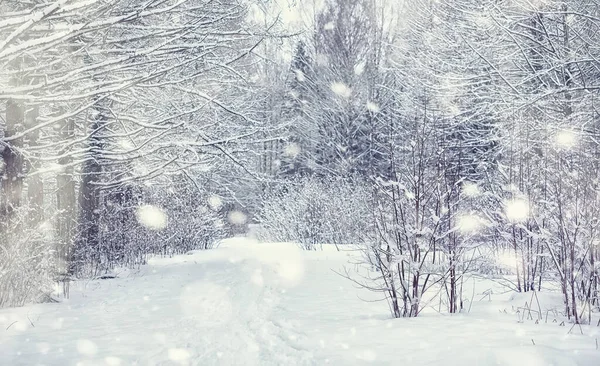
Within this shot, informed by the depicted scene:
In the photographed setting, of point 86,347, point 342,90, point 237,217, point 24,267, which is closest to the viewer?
point 86,347

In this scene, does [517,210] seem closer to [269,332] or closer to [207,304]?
[269,332]

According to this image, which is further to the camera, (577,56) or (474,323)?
(577,56)

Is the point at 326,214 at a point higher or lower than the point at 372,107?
lower

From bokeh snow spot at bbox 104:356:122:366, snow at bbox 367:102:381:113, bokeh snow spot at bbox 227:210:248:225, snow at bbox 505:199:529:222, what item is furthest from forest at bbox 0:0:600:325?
bokeh snow spot at bbox 227:210:248:225

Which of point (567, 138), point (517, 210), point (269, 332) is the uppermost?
point (567, 138)

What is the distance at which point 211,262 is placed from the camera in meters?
10.0

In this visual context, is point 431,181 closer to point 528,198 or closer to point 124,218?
point 528,198

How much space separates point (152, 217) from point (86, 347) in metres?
8.86

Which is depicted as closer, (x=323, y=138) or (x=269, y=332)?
(x=269, y=332)

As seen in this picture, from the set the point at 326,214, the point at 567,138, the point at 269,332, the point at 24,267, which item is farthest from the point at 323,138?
the point at 269,332

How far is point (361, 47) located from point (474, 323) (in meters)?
17.8

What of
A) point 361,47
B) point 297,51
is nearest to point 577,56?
point 361,47

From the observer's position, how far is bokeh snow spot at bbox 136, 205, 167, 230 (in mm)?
11250

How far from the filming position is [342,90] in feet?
64.5
